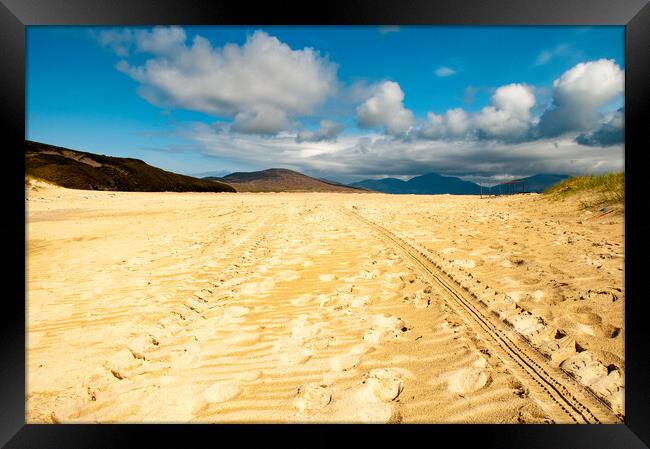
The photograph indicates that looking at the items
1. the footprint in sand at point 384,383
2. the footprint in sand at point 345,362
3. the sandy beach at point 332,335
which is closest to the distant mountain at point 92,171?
the sandy beach at point 332,335

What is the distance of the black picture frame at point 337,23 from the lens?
1.98m

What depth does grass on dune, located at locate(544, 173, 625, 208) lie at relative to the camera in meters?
11.0

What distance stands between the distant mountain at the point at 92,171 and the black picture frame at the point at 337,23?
46.9 m

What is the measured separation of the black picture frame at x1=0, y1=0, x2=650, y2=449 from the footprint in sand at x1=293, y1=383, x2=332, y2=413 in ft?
1.58

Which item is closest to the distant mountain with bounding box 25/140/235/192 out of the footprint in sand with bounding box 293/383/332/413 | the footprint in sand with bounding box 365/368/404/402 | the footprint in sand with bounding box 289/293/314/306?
the footprint in sand with bounding box 289/293/314/306

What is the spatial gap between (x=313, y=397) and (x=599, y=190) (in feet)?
49.2

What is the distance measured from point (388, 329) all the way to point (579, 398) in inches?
69.2

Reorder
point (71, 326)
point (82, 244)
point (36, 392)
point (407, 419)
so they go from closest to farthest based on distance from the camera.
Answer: point (407, 419), point (36, 392), point (71, 326), point (82, 244)

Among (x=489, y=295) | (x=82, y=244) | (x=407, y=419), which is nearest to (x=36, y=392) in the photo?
(x=407, y=419)

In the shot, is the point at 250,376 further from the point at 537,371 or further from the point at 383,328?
the point at 537,371

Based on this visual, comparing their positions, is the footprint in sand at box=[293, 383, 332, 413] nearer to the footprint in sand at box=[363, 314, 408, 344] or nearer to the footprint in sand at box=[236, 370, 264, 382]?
the footprint in sand at box=[236, 370, 264, 382]

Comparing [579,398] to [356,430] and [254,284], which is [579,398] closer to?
Answer: [356,430]

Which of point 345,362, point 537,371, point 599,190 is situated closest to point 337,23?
point 345,362

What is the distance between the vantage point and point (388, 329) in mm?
3697
